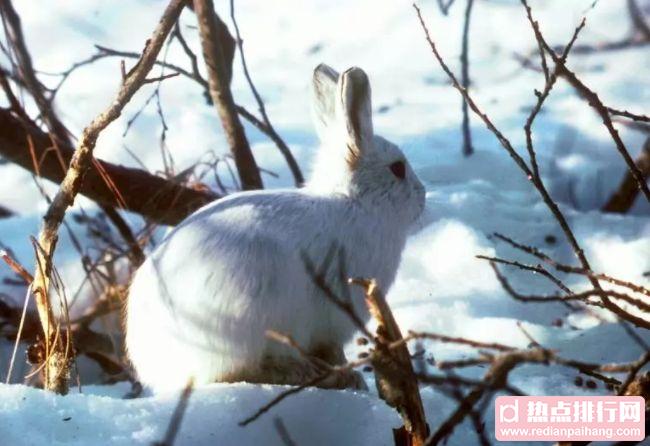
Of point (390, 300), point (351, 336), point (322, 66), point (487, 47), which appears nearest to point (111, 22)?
point (487, 47)

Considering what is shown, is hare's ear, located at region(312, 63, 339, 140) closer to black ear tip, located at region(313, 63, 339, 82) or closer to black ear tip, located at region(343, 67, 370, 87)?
black ear tip, located at region(313, 63, 339, 82)

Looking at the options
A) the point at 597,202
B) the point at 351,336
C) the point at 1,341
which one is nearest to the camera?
the point at 351,336

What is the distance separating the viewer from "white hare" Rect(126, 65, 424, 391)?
2.05 m

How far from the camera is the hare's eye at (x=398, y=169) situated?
2.46 m

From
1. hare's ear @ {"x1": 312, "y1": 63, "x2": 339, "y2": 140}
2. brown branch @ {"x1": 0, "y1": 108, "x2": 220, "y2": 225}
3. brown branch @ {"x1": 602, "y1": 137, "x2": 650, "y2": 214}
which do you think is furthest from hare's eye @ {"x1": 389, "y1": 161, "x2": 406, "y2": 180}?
brown branch @ {"x1": 602, "y1": 137, "x2": 650, "y2": 214}

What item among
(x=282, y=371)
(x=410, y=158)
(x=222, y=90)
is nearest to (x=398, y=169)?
(x=410, y=158)

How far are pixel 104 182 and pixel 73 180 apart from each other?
38.9 inches

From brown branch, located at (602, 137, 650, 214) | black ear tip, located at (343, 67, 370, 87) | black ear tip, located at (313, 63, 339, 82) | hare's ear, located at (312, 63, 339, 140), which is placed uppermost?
brown branch, located at (602, 137, 650, 214)

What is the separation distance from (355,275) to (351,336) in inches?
6.3

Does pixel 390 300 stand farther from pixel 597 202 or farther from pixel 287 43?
pixel 287 43

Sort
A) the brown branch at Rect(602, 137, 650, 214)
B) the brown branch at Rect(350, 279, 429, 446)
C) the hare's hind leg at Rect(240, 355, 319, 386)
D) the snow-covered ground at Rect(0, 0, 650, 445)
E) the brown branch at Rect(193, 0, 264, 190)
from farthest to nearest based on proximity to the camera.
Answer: the brown branch at Rect(602, 137, 650, 214), the brown branch at Rect(193, 0, 264, 190), the hare's hind leg at Rect(240, 355, 319, 386), the snow-covered ground at Rect(0, 0, 650, 445), the brown branch at Rect(350, 279, 429, 446)

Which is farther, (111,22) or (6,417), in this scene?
(111,22)

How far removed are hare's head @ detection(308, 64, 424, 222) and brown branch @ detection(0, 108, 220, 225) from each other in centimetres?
92

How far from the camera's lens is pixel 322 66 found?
2484mm
